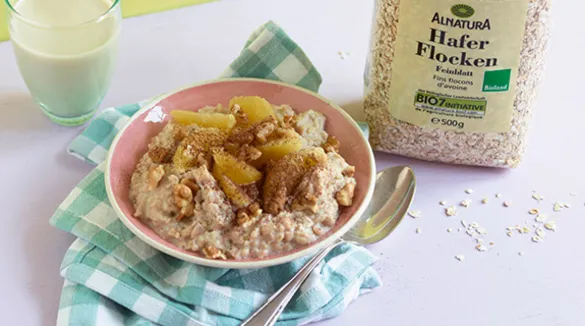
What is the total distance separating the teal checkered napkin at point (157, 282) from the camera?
124cm

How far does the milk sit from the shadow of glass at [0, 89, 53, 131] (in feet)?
0.12

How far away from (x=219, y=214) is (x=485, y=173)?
21.9 inches

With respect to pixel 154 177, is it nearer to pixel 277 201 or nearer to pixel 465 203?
pixel 277 201

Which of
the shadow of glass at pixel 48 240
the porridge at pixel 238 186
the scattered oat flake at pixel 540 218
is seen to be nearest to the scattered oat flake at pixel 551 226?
the scattered oat flake at pixel 540 218

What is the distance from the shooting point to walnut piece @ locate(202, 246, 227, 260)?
1.22 meters

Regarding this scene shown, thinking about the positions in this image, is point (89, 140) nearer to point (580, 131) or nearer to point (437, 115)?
point (437, 115)

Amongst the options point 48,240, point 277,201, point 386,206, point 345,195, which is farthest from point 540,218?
point 48,240

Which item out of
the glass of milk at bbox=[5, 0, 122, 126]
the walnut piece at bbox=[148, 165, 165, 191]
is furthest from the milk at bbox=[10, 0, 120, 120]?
the walnut piece at bbox=[148, 165, 165, 191]

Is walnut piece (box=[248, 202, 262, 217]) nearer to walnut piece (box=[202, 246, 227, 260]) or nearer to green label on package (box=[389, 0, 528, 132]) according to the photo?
walnut piece (box=[202, 246, 227, 260])

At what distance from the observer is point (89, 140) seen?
4.94 ft

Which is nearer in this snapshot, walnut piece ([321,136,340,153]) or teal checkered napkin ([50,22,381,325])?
teal checkered napkin ([50,22,381,325])

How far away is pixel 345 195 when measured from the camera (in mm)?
1315

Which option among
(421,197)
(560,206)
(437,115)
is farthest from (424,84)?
(560,206)

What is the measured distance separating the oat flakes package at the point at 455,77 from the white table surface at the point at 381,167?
0.20 feet
